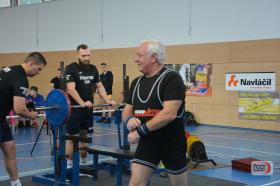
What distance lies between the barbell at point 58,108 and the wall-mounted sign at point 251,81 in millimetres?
6623

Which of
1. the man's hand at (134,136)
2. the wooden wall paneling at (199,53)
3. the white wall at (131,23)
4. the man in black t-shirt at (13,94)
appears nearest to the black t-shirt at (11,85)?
the man in black t-shirt at (13,94)

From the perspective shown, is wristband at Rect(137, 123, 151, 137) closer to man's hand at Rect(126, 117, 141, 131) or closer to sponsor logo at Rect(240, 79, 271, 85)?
man's hand at Rect(126, 117, 141, 131)

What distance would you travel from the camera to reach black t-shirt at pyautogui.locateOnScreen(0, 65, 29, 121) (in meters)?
3.90

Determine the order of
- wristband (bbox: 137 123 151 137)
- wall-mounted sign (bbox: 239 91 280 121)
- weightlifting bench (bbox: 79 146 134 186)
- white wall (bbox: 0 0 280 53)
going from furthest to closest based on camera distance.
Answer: white wall (bbox: 0 0 280 53) < wall-mounted sign (bbox: 239 91 280 121) < weightlifting bench (bbox: 79 146 134 186) < wristband (bbox: 137 123 151 137)

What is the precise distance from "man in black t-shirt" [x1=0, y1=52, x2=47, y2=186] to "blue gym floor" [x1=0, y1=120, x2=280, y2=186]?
3.33 ft

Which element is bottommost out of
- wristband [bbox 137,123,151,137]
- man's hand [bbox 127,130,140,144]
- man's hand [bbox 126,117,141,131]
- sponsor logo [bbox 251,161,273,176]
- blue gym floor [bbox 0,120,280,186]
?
blue gym floor [bbox 0,120,280,186]

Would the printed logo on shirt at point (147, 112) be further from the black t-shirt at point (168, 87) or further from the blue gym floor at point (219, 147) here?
the blue gym floor at point (219, 147)

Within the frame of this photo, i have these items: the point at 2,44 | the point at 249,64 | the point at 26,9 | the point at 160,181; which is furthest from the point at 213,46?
the point at 2,44

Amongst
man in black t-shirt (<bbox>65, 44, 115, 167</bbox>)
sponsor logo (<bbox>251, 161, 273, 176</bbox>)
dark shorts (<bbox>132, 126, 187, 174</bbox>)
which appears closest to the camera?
dark shorts (<bbox>132, 126, 187, 174</bbox>)

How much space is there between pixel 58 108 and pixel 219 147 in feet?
13.0

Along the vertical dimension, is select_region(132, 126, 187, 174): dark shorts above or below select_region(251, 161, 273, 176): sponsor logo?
above

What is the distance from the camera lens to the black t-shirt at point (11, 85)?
3896 mm

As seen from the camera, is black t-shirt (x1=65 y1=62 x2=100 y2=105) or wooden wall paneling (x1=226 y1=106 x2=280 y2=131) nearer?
black t-shirt (x1=65 y1=62 x2=100 y2=105)

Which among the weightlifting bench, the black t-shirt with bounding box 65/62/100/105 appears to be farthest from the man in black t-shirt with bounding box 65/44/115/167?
the weightlifting bench
